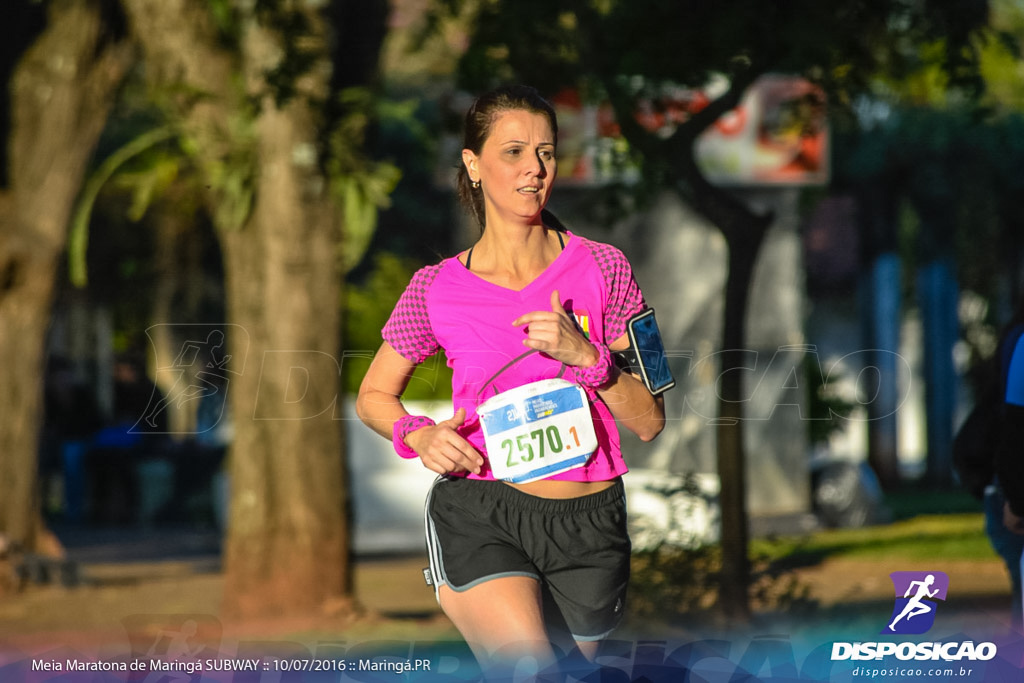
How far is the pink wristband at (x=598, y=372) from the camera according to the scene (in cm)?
339

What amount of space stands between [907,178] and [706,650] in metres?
13.2

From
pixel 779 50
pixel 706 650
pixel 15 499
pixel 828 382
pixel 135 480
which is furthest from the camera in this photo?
pixel 135 480

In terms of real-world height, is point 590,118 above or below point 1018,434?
above

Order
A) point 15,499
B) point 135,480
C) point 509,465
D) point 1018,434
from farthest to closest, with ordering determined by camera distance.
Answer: point 135,480 < point 15,499 < point 1018,434 < point 509,465

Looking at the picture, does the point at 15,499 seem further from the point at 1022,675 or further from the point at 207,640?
the point at 1022,675

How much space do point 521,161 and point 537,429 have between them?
671 millimetres

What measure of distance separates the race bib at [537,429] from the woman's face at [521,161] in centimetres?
46

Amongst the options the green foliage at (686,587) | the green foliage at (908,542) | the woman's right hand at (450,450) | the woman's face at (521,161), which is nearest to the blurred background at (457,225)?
the green foliage at (686,587)

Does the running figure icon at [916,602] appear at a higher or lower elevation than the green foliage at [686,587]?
higher

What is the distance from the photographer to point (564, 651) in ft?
11.6

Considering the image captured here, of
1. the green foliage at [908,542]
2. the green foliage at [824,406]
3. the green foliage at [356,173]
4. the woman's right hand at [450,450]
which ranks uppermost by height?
the green foliage at [356,173]

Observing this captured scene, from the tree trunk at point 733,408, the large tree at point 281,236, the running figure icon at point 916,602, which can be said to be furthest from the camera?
the large tree at point 281,236

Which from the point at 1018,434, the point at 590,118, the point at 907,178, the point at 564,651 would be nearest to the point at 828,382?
the point at 590,118

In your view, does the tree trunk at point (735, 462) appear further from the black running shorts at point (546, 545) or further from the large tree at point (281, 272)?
the black running shorts at point (546, 545)
